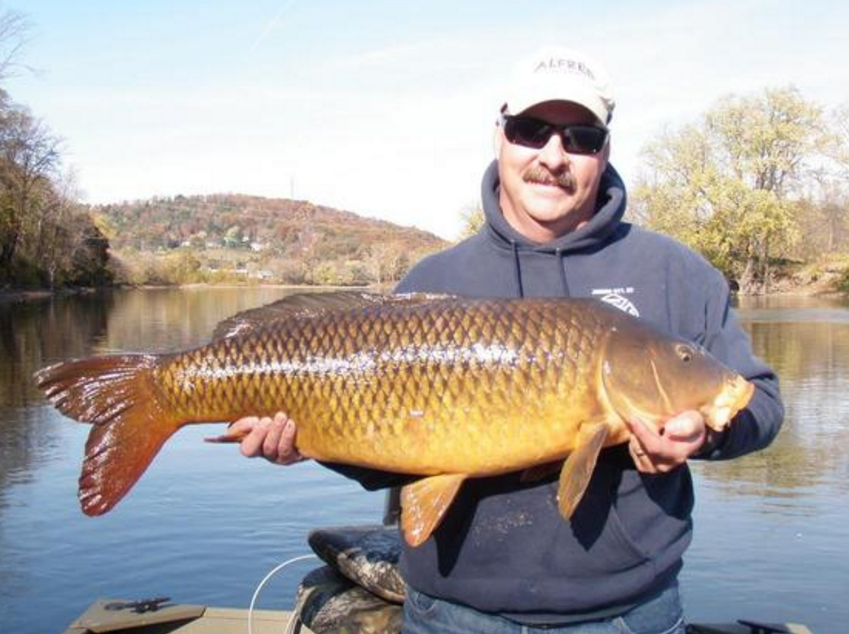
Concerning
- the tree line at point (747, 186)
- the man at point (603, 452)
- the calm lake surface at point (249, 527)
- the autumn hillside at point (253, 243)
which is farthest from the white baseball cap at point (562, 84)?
the autumn hillside at point (253, 243)

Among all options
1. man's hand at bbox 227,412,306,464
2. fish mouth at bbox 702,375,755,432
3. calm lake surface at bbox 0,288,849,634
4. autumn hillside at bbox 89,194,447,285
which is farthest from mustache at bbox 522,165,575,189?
autumn hillside at bbox 89,194,447,285

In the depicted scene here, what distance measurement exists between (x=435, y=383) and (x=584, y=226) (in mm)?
631

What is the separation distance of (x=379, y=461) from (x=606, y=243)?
918mm

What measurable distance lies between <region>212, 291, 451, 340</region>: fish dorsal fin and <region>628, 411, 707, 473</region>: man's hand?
0.84m

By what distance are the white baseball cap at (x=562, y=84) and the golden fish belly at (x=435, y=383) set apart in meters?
0.60

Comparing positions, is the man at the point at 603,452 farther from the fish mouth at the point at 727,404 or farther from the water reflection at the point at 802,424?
the water reflection at the point at 802,424

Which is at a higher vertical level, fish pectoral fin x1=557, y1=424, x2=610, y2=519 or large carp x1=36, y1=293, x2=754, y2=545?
large carp x1=36, y1=293, x2=754, y2=545

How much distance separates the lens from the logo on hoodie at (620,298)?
9.39 feet

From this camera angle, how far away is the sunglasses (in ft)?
9.47

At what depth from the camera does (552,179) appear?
2.87 meters

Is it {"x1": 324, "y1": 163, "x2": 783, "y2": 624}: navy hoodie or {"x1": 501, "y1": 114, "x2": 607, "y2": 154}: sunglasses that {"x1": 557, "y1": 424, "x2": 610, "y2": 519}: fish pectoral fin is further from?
{"x1": 501, "y1": 114, "x2": 607, "y2": 154}: sunglasses

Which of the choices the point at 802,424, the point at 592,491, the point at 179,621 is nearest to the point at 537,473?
the point at 592,491

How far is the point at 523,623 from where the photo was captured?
2.62 m

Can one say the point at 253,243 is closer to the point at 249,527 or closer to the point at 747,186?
the point at 747,186
